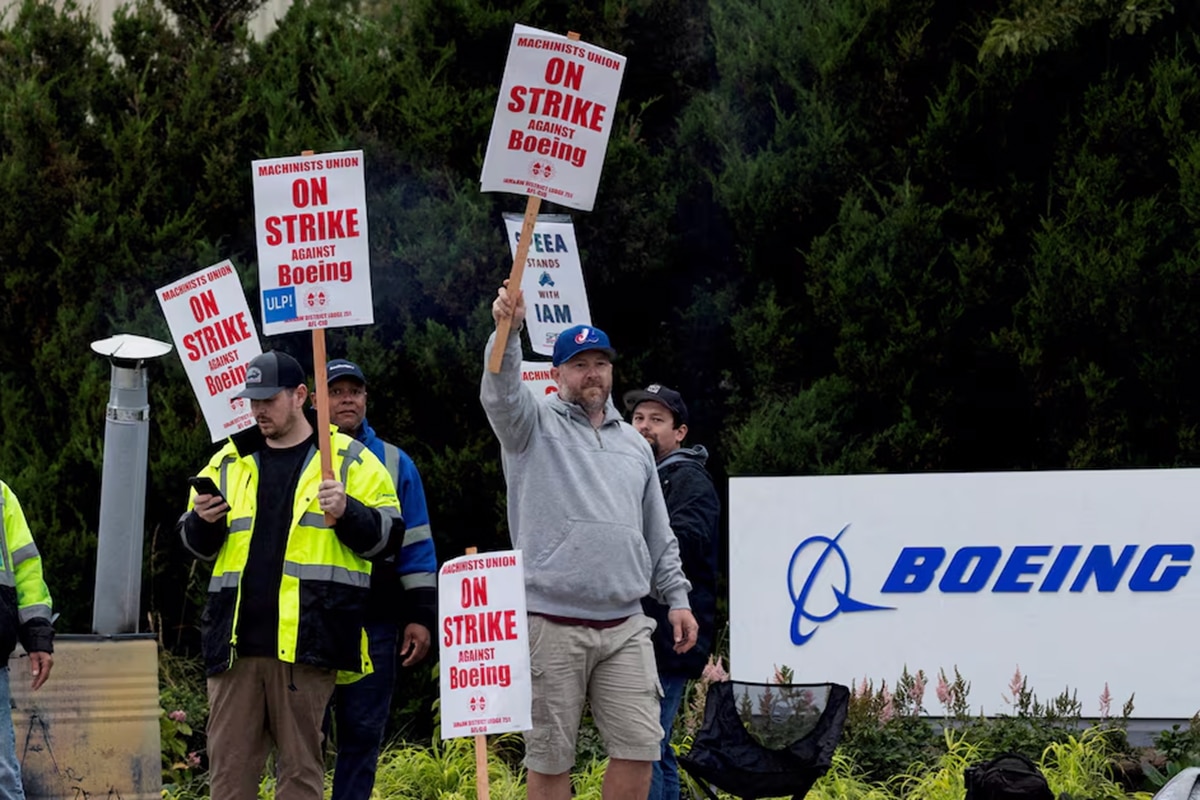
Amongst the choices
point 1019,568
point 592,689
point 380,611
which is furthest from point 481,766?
point 1019,568

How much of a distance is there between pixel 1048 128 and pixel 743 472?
306 centimetres

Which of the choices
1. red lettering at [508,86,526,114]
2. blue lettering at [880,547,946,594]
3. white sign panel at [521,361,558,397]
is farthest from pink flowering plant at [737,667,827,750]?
blue lettering at [880,547,946,594]

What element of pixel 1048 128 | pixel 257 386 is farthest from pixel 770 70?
pixel 257 386

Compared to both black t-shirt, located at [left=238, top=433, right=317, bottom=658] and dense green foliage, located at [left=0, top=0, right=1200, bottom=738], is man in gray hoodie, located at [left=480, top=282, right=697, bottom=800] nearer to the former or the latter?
black t-shirt, located at [left=238, top=433, right=317, bottom=658]

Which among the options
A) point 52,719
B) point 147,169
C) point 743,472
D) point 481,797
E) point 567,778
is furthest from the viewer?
point 147,169

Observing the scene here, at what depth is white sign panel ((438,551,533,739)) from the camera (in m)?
5.93

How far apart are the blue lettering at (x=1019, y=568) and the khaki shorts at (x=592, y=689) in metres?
4.03

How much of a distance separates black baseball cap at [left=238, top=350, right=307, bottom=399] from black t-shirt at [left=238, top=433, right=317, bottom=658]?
285mm

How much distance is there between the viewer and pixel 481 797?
5.97 metres

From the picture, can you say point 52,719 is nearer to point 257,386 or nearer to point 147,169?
point 257,386

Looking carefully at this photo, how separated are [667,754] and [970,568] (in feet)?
10.6

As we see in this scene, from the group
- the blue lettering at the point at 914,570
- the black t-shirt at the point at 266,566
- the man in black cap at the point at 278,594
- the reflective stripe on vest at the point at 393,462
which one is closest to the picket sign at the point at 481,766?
the man in black cap at the point at 278,594

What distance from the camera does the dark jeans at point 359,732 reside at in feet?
22.9

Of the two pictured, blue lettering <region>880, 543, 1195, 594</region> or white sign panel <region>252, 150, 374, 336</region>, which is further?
blue lettering <region>880, 543, 1195, 594</region>
